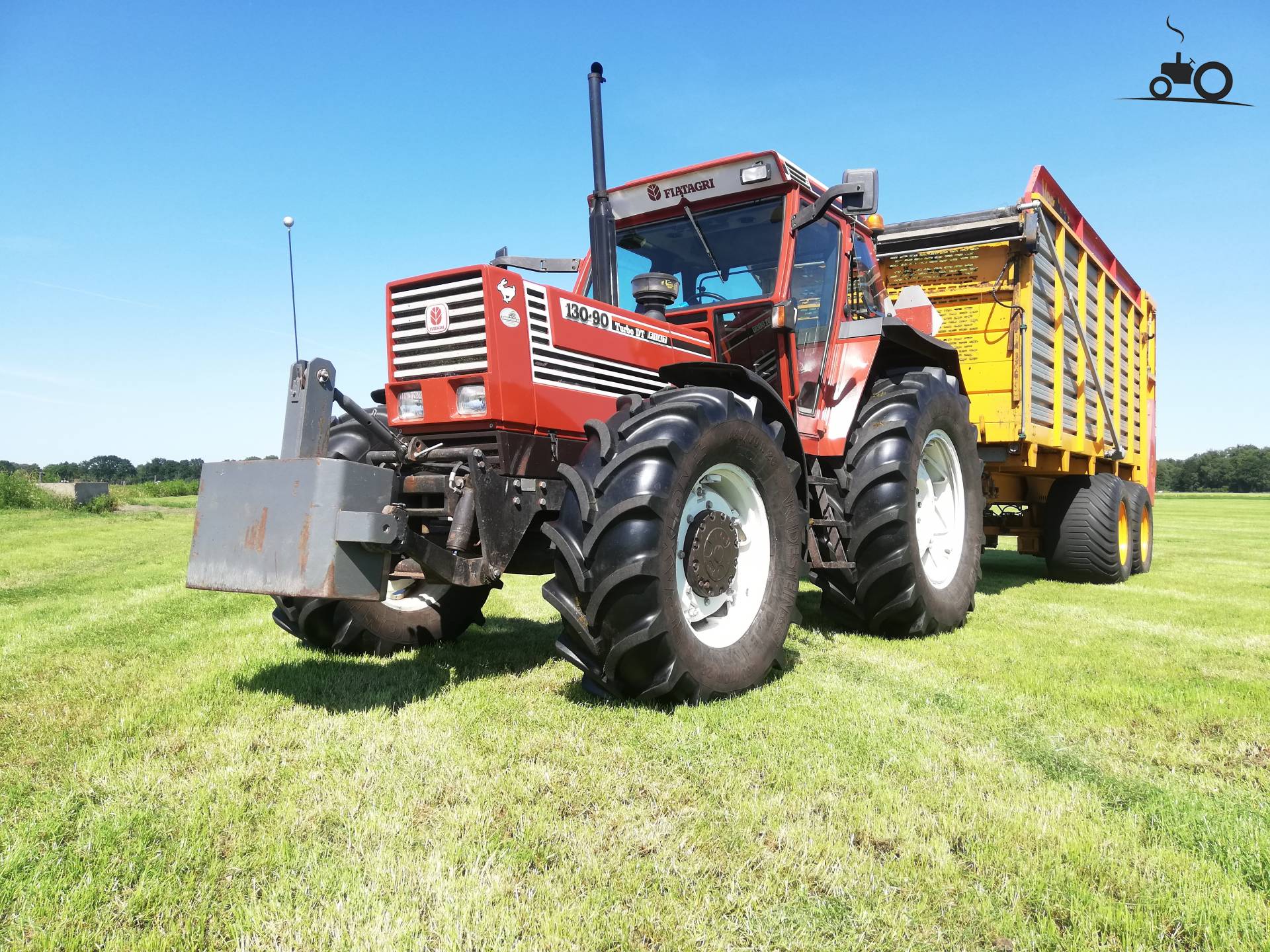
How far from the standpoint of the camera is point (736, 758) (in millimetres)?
2889

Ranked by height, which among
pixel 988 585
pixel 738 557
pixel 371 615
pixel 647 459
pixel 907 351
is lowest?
pixel 988 585

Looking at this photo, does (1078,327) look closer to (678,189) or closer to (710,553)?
(678,189)

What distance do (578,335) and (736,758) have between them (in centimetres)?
205

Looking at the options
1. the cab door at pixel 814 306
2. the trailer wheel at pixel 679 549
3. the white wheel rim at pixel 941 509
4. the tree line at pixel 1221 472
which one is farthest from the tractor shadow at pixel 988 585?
the tree line at pixel 1221 472

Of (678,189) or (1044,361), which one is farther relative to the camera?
(1044,361)

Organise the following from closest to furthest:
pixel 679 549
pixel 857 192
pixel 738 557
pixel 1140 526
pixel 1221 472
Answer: pixel 679 549, pixel 738 557, pixel 857 192, pixel 1140 526, pixel 1221 472

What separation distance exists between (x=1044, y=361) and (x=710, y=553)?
5.18 meters

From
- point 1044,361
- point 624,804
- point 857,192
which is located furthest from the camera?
point 1044,361

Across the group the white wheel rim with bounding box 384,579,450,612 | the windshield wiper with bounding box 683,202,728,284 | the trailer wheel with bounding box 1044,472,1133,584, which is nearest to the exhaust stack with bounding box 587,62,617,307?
the windshield wiper with bounding box 683,202,728,284

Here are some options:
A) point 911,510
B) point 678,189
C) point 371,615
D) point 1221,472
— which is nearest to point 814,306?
point 678,189

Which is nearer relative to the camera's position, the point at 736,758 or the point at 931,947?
the point at 931,947

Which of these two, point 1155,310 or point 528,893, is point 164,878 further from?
point 1155,310

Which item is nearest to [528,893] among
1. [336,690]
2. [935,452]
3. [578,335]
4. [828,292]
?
[336,690]

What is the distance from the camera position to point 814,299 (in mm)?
5141
